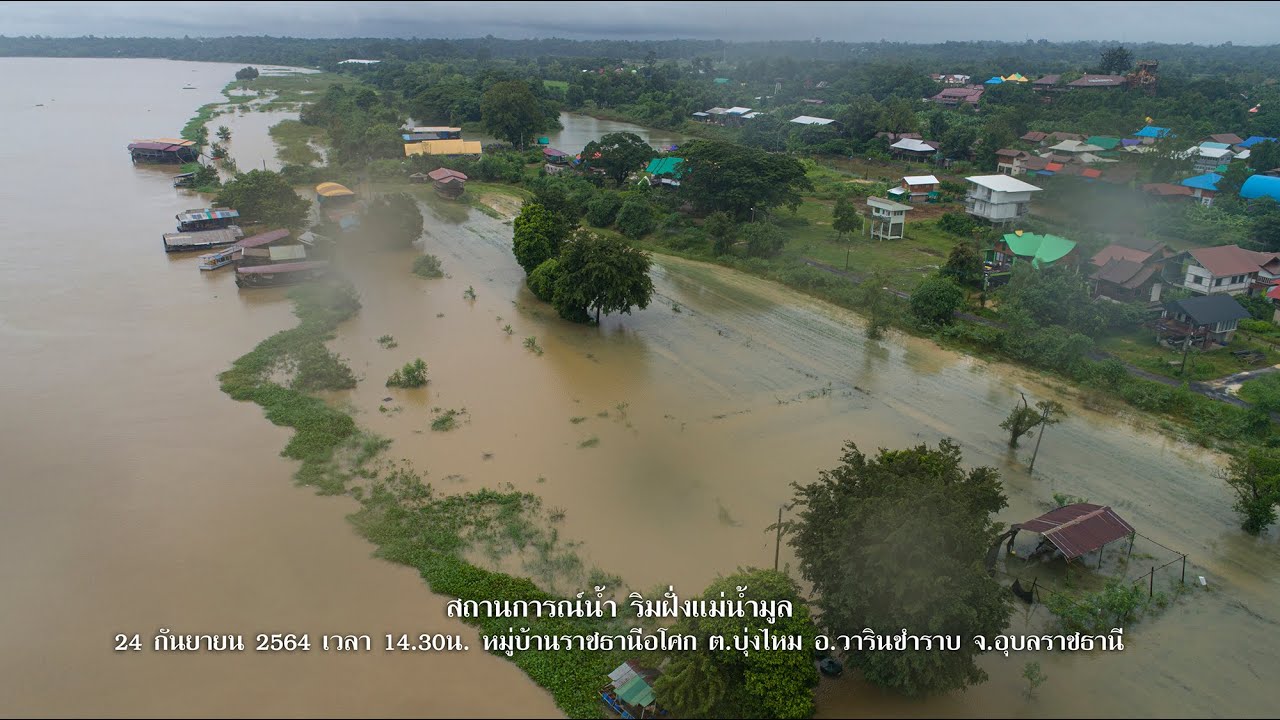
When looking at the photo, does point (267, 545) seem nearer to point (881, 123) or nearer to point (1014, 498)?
point (1014, 498)

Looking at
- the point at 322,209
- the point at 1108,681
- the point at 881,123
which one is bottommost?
the point at 1108,681

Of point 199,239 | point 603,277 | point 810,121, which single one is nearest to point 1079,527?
point 603,277

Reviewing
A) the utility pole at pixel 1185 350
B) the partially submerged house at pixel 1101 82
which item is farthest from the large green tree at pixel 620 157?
the partially submerged house at pixel 1101 82

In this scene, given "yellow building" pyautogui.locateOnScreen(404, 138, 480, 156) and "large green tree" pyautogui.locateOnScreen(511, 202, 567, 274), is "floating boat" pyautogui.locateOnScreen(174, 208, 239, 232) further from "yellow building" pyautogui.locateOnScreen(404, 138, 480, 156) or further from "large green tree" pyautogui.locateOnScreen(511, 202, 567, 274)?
"yellow building" pyautogui.locateOnScreen(404, 138, 480, 156)

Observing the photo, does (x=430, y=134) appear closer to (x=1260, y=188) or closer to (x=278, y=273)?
(x=278, y=273)

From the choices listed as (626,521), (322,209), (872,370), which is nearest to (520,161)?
(322,209)

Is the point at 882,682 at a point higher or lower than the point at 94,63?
lower
